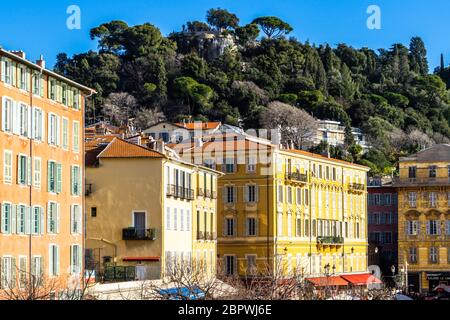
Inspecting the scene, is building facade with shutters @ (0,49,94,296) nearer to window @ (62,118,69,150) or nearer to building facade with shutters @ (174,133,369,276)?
window @ (62,118,69,150)

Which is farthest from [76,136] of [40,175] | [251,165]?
[251,165]

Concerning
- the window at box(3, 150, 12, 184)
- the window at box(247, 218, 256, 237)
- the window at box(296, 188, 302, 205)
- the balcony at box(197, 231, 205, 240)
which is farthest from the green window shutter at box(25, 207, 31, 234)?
the window at box(296, 188, 302, 205)

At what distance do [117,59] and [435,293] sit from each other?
105 m

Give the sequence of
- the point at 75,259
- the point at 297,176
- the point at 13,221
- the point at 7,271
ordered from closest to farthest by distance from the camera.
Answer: the point at 7,271
the point at 13,221
the point at 75,259
the point at 297,176

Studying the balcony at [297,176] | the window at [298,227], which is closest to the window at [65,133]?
the balcony at [297,176]

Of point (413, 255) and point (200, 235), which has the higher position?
point (200, 235)

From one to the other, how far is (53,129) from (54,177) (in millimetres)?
2049

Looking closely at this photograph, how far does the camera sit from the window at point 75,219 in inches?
2202

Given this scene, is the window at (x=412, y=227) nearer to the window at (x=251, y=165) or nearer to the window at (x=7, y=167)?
the window at (x=251, y=165)

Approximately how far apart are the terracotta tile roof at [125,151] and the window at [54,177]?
35.9 feet

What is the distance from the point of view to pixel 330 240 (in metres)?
97.5

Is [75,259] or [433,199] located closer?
[75,259]

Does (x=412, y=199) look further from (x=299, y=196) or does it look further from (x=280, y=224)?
(x=280, y=224)

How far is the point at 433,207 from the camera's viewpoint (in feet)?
352
